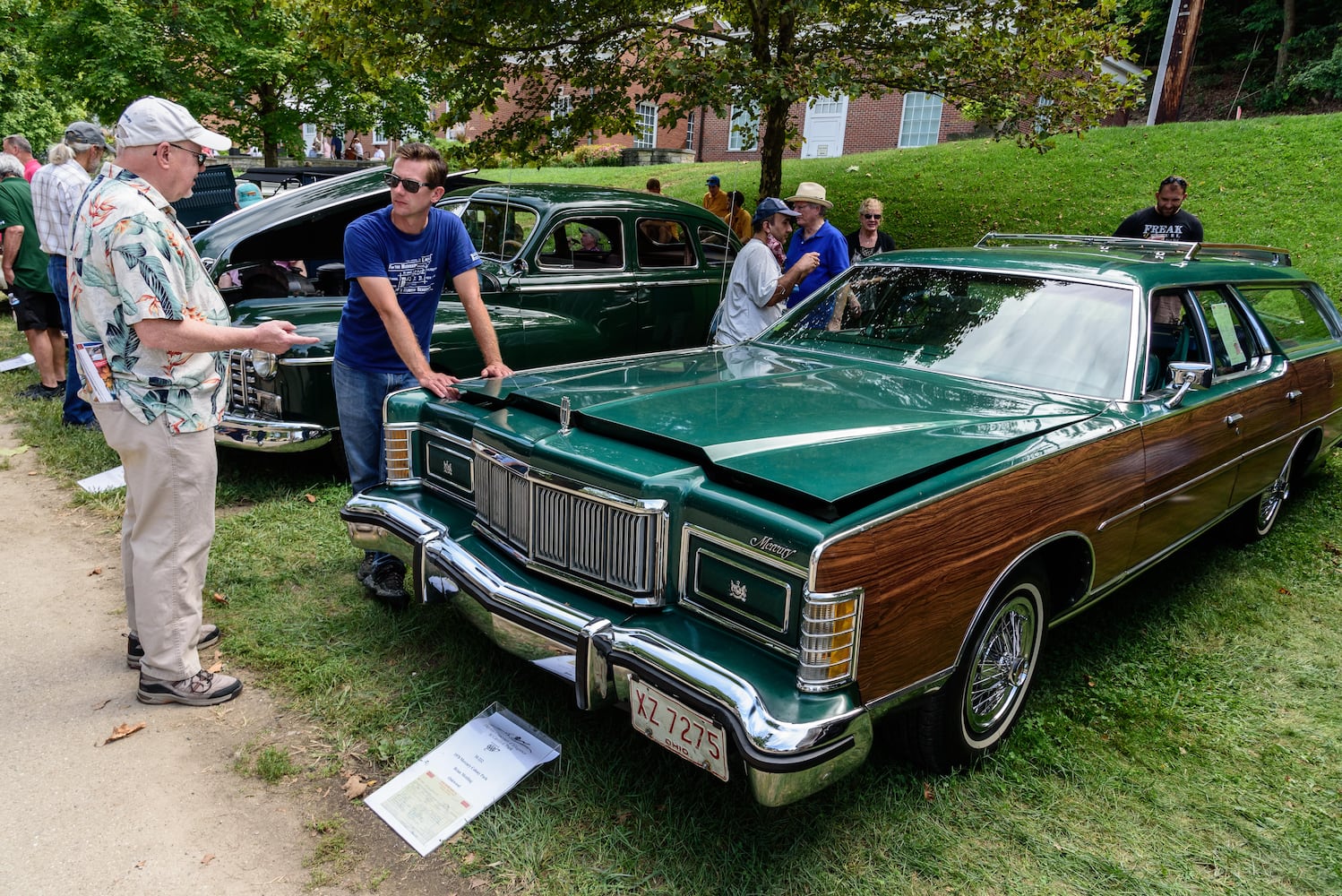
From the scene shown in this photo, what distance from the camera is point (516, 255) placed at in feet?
19.5

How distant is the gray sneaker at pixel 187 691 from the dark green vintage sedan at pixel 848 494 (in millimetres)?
800

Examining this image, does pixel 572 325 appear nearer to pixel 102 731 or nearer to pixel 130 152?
pixel 130 152

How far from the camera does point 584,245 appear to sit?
6293mm

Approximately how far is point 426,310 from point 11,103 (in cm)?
2899

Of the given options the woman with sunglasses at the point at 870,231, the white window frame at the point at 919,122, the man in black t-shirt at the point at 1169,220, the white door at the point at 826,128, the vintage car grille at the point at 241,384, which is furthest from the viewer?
the white door at the point at 826,128

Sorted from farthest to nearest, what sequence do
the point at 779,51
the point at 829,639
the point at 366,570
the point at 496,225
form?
the point at 779,51 < the point at 496,225 < the point at 366,570 < the point at 829,639

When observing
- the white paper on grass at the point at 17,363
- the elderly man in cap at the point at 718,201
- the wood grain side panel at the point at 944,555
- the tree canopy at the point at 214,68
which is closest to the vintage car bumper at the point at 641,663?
the wood grain side panel at the point at 944,555

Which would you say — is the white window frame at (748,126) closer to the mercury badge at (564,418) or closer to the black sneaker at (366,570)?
the black sneaker at (366,570)

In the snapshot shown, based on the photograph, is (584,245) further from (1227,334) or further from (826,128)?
(826,128)

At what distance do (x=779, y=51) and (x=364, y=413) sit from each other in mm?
5760

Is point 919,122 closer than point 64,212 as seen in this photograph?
No

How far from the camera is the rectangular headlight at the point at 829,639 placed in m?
2.22

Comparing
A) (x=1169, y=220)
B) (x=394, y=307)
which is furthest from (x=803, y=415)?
(x=1169, y=220)

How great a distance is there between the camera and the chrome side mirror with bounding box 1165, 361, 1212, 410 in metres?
3.45
